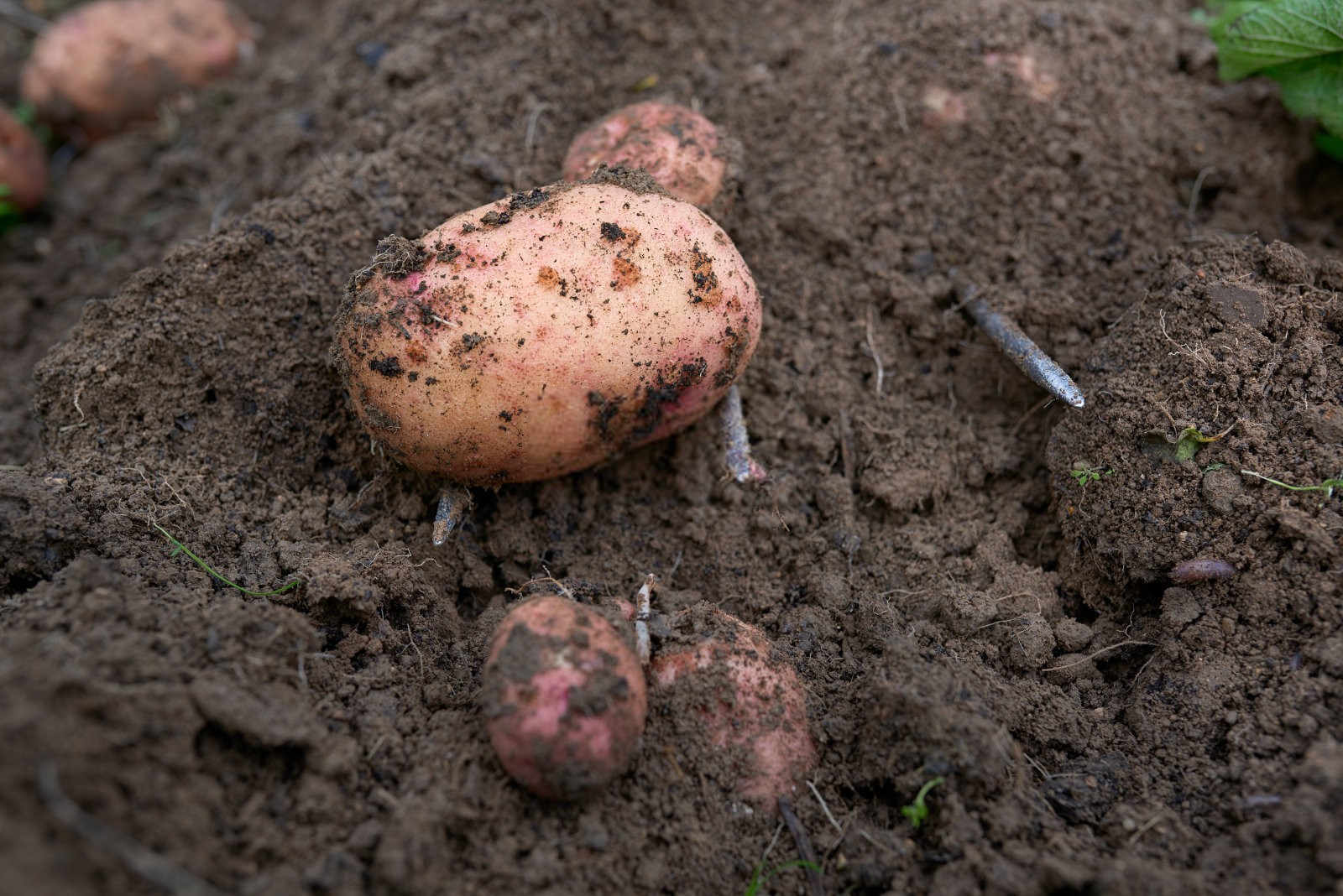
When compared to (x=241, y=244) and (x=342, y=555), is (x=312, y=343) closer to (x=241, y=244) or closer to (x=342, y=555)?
(x=241, y=244)

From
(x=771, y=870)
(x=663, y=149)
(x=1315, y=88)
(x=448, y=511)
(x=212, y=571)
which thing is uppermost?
(x=663, y=149)

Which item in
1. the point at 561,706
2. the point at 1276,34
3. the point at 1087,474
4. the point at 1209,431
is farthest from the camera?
the point at 1276,34

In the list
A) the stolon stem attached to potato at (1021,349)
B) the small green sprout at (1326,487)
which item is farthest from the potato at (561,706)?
the small green sprout at (1326,487)

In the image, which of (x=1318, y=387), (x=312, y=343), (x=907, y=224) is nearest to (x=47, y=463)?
(x=312, y=343)

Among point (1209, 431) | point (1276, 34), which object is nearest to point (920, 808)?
point (1209, 431)

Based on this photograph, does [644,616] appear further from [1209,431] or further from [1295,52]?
[1295,52]

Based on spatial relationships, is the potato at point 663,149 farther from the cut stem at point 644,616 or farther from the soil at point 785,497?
the cut stem at point 644,616
